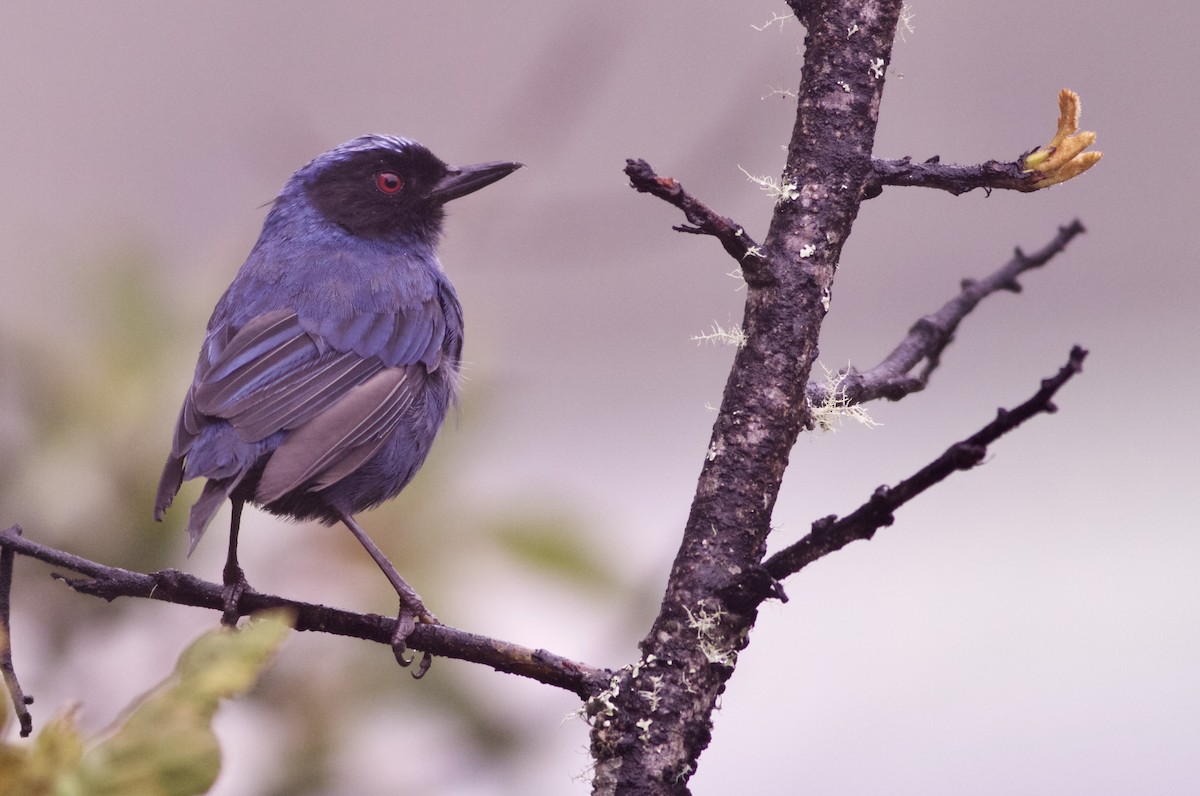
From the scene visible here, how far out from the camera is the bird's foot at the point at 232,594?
211 centimetres

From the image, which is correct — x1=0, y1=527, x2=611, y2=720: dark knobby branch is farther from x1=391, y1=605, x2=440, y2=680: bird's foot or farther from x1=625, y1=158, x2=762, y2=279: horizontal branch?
x1=625, y1=158, x2=762, y2=279: horizontal branch

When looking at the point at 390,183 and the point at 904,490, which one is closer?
the point at 904,490

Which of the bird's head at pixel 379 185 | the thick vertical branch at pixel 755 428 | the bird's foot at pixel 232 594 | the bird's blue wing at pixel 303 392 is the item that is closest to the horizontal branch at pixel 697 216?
the thick vertical branch at pixel 755 428

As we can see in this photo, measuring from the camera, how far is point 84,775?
0.93m

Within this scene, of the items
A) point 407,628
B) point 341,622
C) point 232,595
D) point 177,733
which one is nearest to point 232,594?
point 232,595

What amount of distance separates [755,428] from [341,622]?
83cm

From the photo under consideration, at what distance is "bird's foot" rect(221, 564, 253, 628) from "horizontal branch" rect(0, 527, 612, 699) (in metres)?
0.04

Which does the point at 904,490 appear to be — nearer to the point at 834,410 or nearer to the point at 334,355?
the point at 834,410

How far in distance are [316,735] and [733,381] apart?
1.03 m

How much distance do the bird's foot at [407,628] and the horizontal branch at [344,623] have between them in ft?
0.05

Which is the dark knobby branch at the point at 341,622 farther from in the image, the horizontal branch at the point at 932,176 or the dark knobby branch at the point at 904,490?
the horizontal branch at the point at 932,176

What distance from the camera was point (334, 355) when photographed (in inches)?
128

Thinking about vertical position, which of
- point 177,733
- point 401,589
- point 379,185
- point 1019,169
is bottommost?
point 177,733

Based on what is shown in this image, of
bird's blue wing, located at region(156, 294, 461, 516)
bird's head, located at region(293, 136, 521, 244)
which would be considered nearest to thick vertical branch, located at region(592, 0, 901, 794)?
bird's blue wing, located at region(156, 294, 461, 516)
